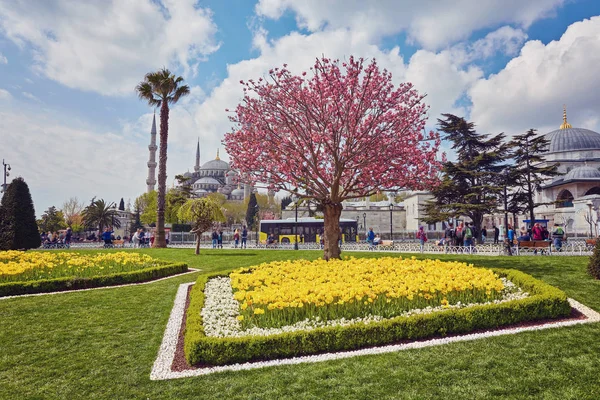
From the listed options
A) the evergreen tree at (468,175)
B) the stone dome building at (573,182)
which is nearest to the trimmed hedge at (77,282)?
the evergreen tree at (468,175)

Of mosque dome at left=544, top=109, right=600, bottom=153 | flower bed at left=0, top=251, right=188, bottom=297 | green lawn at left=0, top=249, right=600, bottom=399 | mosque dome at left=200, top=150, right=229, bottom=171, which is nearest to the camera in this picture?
green lawn at left=0, top=249, right=600, bottom=399

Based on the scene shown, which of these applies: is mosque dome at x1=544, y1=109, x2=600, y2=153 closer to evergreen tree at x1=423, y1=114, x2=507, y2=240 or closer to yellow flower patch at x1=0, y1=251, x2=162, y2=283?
evergreen tree at x1=423, y1=114, x2=507, y2=240

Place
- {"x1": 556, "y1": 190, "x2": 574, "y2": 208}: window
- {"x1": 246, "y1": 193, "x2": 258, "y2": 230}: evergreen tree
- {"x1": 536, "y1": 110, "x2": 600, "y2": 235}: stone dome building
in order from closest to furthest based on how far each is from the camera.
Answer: {"x1": 536, "y1": 110, "x2": 600, "y2": 235}: stone dome building
{"x1": 556, "y1": 190, "x2": 574, "y2": 208}: window
{"x1": 246, "y1": 193, "x2": 258, "y2": 230}: evergreen tree

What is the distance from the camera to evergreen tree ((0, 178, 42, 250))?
64.0ft

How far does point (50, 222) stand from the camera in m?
52.6

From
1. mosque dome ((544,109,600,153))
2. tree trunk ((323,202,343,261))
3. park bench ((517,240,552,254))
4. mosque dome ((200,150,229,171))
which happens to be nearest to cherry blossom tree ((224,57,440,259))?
tree trunk ((323,202,343,261))

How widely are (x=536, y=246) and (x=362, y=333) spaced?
15810mm

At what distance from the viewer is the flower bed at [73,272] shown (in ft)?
32.0

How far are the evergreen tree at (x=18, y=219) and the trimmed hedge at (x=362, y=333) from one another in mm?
18334

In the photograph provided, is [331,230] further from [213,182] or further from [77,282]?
[213,182]

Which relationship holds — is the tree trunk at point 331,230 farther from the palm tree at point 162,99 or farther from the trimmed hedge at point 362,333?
the palm tree at point 162,99

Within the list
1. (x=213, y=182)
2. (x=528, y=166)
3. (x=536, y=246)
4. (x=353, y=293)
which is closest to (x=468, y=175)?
(x=528, y=166)

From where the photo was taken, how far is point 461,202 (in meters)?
27.9

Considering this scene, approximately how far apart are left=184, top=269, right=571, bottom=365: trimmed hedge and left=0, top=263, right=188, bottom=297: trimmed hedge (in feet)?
17.2
